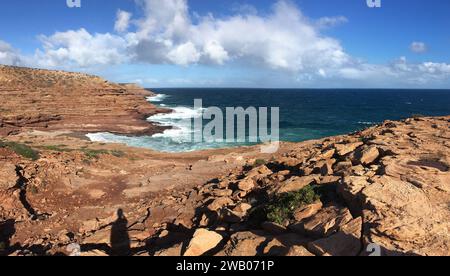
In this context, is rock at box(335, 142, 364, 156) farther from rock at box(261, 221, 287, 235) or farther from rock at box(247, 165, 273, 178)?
rock at box(261, 221, 287, 235)

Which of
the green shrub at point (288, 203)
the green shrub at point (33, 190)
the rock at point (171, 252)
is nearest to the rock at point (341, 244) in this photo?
the green shrub at point (288, 203)

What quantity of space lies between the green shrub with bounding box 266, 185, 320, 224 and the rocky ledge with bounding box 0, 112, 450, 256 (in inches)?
1.5

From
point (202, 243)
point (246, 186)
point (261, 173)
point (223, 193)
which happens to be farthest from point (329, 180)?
point (261, 173)

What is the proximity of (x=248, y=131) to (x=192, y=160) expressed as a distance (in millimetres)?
23034

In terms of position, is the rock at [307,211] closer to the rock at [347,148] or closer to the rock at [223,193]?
the rock at [223,193]

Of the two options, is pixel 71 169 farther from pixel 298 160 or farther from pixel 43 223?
pixel 298 160

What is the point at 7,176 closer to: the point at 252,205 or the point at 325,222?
the point at 252,205

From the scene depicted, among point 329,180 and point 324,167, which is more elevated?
point 324,167

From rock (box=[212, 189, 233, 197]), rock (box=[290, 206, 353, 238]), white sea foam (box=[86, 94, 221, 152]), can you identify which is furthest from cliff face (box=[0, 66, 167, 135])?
rock (box=[290, 206, 353, 238])

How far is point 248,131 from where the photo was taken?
52438 mm

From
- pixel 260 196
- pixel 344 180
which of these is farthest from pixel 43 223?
pixel 344 180

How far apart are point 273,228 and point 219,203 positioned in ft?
15.2

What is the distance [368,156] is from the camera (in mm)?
13961

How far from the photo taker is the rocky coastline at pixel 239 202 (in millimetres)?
8633
